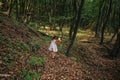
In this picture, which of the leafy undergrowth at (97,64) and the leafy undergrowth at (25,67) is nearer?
the leafy undergrowth at (25,67)

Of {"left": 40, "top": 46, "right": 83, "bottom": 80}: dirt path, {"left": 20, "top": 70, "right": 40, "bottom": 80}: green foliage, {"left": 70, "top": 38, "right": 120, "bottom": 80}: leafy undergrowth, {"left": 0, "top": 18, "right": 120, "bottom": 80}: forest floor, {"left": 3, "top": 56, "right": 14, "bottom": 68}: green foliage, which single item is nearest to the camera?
{"left": 20, "top": 70, "right": 40, "bottom": 80}: green foliage

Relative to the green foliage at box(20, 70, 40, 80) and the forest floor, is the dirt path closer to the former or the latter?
the forest floor

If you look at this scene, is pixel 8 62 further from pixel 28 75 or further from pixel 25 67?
pixel 28 75

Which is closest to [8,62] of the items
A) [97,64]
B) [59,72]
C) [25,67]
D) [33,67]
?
[25,67]

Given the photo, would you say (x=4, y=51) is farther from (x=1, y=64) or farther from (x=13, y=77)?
(x=13, y=77)

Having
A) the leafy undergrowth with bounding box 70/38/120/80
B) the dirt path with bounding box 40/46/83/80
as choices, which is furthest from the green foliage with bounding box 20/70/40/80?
the leafy undergrowth with bounding box 70/38/120/80

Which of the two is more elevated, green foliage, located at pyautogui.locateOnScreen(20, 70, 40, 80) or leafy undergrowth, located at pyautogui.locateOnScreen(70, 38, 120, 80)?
green foliage, located at pyautogui.locateOnScreen(20, 70, 40, 80)

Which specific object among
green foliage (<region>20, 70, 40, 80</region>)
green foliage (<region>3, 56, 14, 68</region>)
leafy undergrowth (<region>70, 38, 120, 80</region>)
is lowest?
leafy undergrowth (<region>70, 38, 120, 80</region>)

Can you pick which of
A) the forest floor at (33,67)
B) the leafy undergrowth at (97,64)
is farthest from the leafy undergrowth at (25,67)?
the leafy undergrowth at (97,64)

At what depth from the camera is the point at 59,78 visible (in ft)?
31.9

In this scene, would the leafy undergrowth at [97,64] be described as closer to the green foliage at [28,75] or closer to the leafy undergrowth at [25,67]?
the leafy undergrowth at [25,67]

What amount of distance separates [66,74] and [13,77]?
3968mm

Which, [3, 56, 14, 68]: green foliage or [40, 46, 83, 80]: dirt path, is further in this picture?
[40, 46, 83, 80]: dirt path

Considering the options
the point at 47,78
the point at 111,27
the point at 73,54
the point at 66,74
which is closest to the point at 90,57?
the point at 73,54
